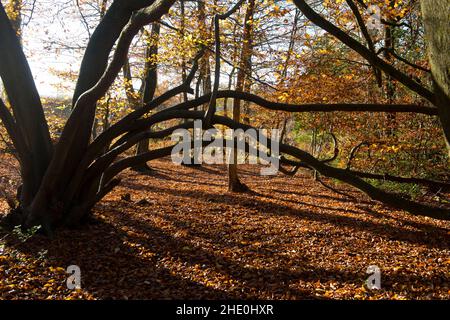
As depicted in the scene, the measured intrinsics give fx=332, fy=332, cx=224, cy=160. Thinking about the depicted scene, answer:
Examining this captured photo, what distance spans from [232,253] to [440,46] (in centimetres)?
362

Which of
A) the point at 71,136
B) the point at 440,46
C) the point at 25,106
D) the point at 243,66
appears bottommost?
the point at 71,136

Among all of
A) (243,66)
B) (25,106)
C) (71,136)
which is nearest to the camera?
(71,136)

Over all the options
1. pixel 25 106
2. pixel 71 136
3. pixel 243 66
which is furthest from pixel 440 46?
pixel 243 66

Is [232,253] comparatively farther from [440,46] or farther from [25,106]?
[25,106]

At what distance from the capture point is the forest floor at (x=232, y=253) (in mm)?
3768

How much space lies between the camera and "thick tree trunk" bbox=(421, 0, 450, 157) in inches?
91.0

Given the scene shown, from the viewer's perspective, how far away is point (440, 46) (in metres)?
2.37

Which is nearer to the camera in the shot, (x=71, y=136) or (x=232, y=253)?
(x=71, y=136)

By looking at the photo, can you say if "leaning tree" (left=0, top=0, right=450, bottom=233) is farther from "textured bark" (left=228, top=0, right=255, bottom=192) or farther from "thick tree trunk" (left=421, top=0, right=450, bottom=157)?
"textured bark" (left=228, top=0, right=255, bottom=192)

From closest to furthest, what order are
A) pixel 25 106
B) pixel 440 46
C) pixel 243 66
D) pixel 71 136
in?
pixel 440 46
pixel 71 136
pixel 25 106
pixel 243 66

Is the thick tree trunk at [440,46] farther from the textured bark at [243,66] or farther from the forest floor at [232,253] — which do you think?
the textured bark at [243,66]

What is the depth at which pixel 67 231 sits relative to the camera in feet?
16.8

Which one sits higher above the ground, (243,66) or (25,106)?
(243,66)

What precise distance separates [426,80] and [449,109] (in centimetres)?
700
